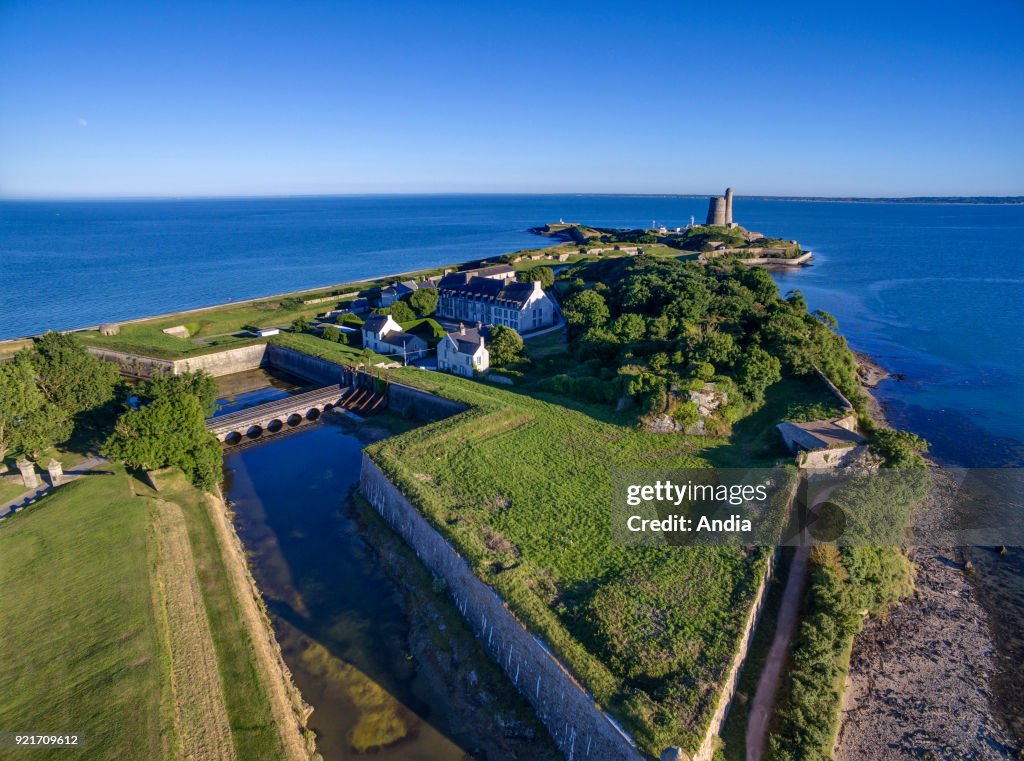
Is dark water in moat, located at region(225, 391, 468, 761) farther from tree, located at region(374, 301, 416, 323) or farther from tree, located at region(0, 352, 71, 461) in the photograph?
tree, located at region(374, 301, 416, 323)

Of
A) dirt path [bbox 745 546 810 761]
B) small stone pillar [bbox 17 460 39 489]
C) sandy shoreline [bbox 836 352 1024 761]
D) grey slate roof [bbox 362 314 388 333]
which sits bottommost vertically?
sandy shoreline [bbox 836 352 1024 761]

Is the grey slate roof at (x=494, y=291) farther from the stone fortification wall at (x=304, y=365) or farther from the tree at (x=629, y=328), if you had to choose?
the stone fortification wall at (x=304, y=365)

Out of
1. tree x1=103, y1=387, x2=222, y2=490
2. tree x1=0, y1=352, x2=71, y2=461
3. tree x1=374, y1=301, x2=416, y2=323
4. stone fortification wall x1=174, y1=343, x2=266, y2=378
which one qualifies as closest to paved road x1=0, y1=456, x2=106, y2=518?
tree x1=0, y1=352, x2=71, y2=461

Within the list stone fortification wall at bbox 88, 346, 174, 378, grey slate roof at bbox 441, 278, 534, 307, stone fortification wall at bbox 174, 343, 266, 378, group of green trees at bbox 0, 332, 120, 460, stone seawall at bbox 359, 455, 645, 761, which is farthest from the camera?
grey slate roof at bbox 441, 278, 534, 307

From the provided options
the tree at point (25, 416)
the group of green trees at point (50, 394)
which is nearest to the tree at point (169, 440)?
the tree at point (25, 416)

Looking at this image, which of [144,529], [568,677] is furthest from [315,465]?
[568,677]

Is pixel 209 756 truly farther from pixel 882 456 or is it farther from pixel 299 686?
pixel 882 456
